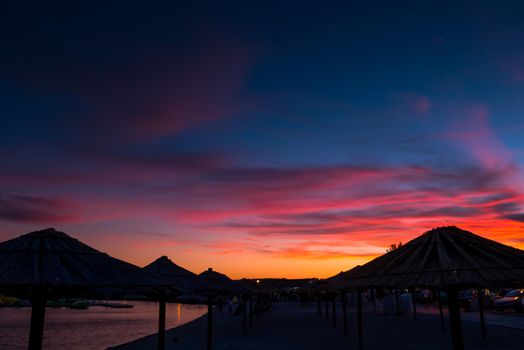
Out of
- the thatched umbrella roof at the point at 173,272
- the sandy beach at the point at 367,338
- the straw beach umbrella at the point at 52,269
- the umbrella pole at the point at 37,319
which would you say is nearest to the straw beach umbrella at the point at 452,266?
the straw beach umbrella at the point at 52,269

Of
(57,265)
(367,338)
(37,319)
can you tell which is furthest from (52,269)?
(367,338)

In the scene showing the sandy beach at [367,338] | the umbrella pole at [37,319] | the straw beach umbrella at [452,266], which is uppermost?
the straw beach umbrella at [452,266]

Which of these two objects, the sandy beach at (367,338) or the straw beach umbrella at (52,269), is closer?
the straw beach umbrella at (52,269)

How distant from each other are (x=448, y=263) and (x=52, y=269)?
22.2 ft

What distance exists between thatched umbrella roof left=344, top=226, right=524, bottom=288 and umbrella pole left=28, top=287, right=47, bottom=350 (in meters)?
6.22

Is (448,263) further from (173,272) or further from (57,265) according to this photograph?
(173,272)

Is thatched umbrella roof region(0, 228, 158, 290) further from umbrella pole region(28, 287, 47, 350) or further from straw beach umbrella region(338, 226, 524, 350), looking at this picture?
straw beach umbrella region(338, 226, 524, 350)

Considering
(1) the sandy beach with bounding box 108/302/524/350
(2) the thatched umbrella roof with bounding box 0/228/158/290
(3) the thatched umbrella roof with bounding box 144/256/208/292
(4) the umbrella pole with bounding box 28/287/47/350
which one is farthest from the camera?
(1) the sandy beach with bounding box 108/302/524/350

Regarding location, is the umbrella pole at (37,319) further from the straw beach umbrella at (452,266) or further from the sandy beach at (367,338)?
the sandy beach at (367,338)

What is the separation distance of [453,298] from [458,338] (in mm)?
745

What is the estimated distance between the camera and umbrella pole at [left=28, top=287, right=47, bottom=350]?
8852 mm

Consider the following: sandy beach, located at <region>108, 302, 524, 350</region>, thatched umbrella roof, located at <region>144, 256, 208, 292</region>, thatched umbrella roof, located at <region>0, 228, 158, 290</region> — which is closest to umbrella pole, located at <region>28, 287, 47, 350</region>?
thatched umbrella roof, located at <region>0, 228, 158, 290</region>

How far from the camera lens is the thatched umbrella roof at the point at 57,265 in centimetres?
789

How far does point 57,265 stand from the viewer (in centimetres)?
826
